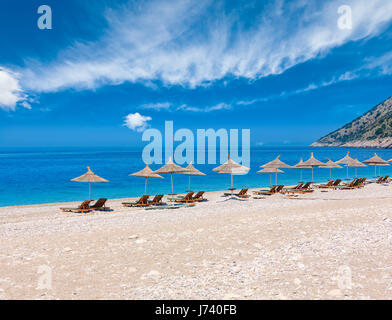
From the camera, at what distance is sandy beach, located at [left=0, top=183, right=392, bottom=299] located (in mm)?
4816

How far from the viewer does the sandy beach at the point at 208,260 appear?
482 cm

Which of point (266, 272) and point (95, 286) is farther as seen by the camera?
point (266, 272)

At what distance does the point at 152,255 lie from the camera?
22.2ft

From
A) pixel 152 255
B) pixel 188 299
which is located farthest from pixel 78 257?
pixel 188 299

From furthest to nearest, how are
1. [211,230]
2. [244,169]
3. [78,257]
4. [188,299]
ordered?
[244,169] < [211,230] < [78,257] < [188,299]

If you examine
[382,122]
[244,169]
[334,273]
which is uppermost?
[382,122]

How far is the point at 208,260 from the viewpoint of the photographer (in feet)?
20.6

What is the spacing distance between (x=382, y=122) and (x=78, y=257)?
203975 millimetres

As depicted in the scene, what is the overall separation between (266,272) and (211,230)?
3.50 meters

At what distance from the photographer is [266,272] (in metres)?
5.49
